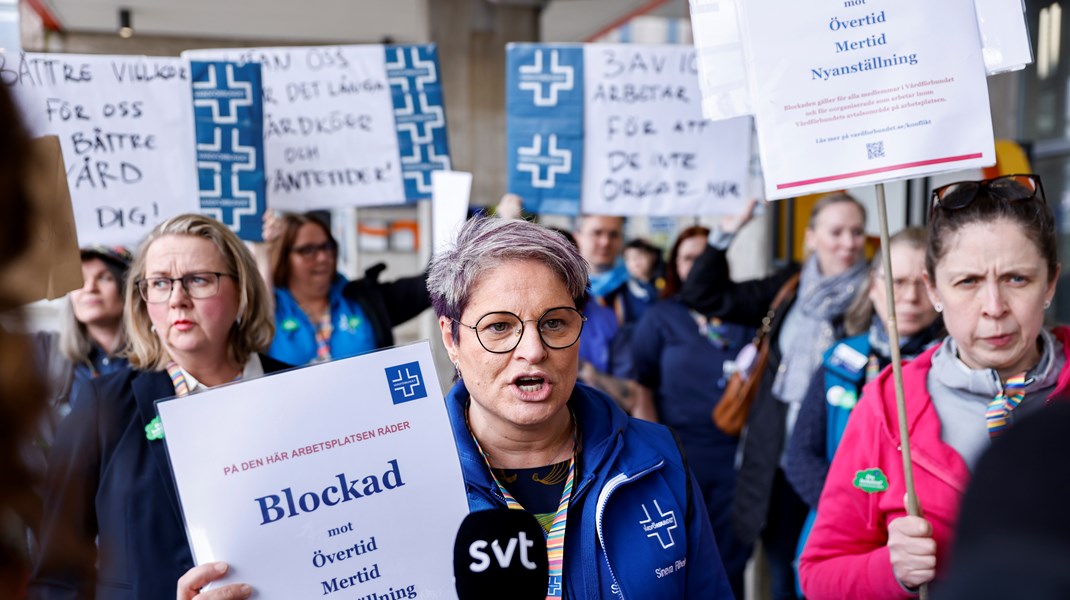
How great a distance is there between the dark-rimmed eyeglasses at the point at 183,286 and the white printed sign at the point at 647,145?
7.95 feet

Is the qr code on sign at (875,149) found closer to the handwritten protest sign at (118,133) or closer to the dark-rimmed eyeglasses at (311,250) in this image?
the dark-rimmed eyeglasses at (311,250)

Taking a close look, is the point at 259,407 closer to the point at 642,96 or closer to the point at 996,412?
the point at 996,412

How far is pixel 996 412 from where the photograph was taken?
2.49 m

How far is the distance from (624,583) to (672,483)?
0.94 feet

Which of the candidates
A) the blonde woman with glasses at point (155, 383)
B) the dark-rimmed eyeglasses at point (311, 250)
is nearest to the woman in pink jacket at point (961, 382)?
the blonde woman with glasses at point (155, 383)

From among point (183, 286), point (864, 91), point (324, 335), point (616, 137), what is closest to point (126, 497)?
point (183, 286)

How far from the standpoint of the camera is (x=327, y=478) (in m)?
2.02

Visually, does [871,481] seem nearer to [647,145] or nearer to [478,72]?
[647,145]

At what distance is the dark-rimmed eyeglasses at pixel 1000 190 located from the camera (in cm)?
257

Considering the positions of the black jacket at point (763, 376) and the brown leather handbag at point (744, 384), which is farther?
the brown leather handbag at point (744, 384)

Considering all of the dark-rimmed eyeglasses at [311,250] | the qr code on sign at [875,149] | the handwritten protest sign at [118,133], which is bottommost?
the qr code on sign at [875,149]

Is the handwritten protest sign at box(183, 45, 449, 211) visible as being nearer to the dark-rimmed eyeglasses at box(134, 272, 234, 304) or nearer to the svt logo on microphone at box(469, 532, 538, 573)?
the dark-rimmed eyeglasses at box(134, 272, 234, 304)

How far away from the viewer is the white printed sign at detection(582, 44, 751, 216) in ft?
17.0

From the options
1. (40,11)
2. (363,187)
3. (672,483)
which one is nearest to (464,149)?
Result: (363,187)
